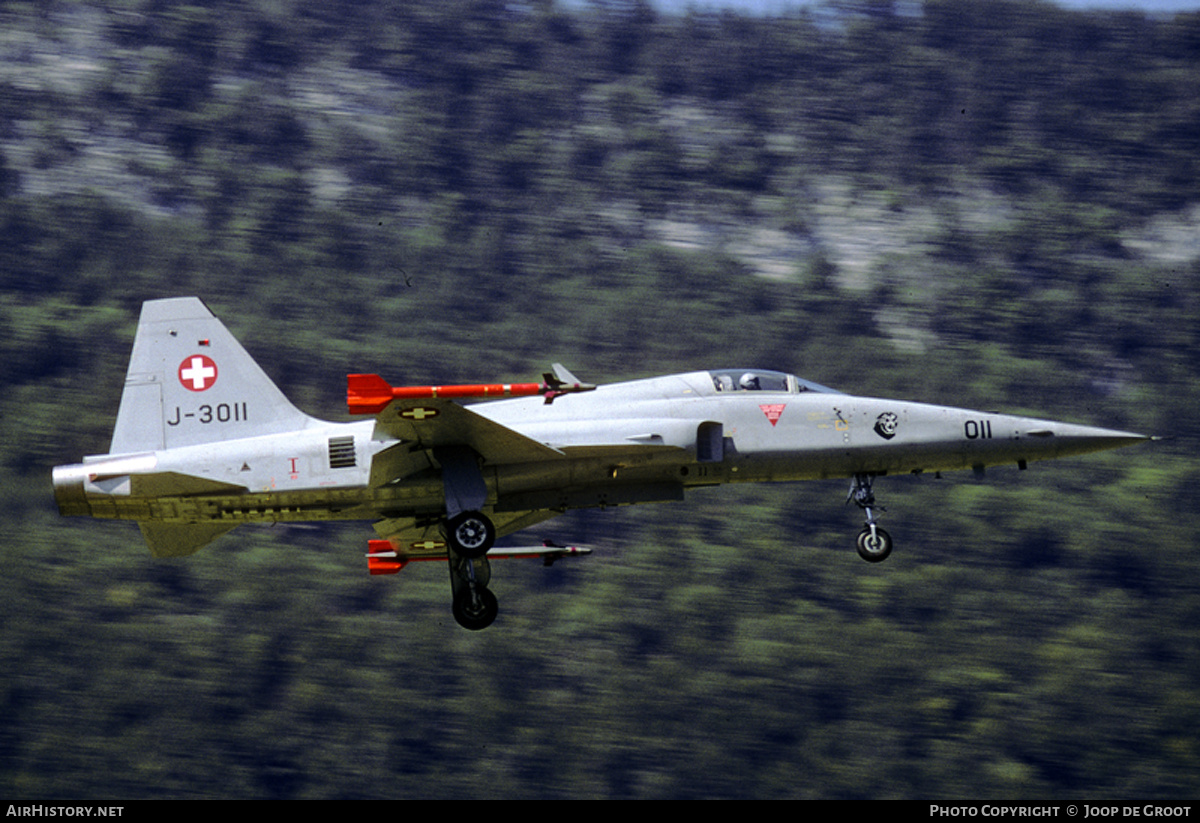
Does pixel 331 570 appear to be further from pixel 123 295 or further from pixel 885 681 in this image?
pixel 123 295

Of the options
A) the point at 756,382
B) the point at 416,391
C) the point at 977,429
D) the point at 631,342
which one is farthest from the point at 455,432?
the point at 631,342

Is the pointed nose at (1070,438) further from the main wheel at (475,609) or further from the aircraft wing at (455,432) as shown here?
the main wheel at (475,609)

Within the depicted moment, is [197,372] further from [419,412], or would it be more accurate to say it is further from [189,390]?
[419,412]

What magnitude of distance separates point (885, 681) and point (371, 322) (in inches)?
871

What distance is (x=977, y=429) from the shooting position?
1744cm

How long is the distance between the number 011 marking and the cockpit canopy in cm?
174

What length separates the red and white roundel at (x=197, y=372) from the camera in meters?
17.1

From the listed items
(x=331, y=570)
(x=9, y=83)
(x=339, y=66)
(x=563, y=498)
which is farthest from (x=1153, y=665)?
(x=9, y=83)

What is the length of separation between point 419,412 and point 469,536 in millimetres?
1710

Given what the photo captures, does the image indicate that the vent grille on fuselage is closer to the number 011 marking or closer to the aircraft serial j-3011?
the aircraft serial j-3011

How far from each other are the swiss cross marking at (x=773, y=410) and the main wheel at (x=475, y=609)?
13.5ft

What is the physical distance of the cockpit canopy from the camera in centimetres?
1722

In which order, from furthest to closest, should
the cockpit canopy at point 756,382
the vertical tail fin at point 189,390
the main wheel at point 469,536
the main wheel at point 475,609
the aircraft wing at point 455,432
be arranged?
the cockpit canopy at point 756,382
the vertical tail fin at point 189,390
the main wheel at point 475,609
the main wheel at point 469,536
the aircraft wing at point 455,432

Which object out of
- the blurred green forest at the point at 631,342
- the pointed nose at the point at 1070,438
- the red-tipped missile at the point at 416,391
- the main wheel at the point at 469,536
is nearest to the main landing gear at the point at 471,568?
the main wheel at the point at 469,536
